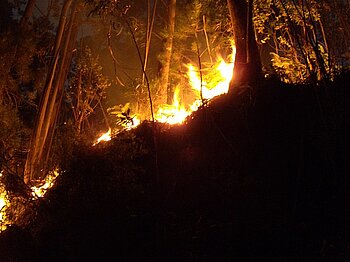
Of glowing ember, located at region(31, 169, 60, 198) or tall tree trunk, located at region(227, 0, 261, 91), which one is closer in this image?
glowing ember, located at region(31, 169, 60, 198)

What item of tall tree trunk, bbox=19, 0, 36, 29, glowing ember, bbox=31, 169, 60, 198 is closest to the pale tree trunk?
tall tree trunk, bbox=19, 0, 36, 29

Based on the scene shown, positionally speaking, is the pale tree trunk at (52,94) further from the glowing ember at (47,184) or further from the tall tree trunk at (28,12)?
the glowing ember at (47,184)

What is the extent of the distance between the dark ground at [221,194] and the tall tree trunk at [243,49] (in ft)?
2.29

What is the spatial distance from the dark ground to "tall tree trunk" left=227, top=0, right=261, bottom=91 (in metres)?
0.70

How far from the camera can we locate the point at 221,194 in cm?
636

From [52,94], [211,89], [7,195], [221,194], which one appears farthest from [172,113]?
[7,195]

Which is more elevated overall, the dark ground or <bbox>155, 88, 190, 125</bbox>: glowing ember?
<bbox>155, 88, 190, 125</bbox>: glowing ember

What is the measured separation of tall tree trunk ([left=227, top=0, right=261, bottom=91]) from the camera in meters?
8.33

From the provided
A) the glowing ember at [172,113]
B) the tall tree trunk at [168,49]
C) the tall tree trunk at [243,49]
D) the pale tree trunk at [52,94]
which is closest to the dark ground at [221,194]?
the tall tree trunk at [243,49]

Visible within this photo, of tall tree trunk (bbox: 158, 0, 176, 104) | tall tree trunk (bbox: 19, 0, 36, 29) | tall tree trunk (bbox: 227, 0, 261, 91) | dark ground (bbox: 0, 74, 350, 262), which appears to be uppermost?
tall tree trunk (bbox: 19, 0, 36, 29)

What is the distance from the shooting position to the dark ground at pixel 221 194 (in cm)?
561

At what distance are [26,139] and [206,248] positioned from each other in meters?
9.74

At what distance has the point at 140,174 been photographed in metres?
6.95

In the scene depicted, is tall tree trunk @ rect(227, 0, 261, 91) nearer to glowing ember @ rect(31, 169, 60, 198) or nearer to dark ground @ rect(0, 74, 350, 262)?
dark ground @ rect(0, 74, 350, 262)
